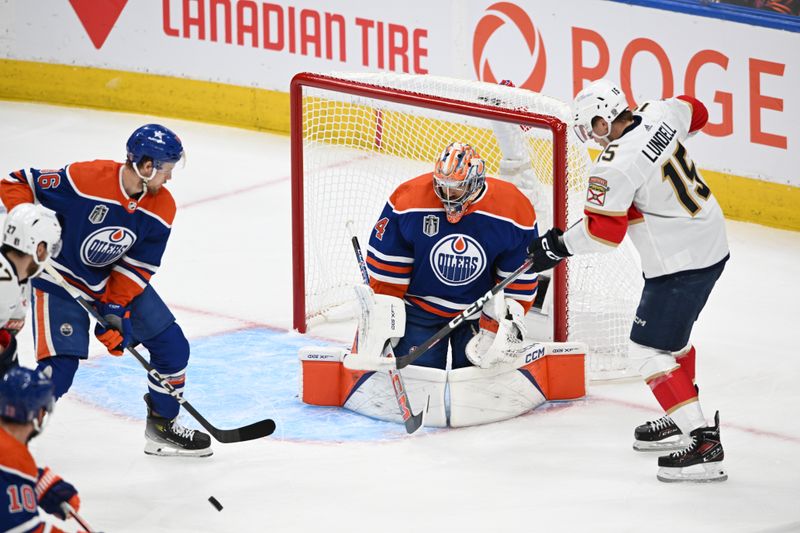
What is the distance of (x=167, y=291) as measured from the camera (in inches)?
256

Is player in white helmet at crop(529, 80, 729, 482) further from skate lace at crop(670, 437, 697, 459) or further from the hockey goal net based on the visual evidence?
the hockey goal net

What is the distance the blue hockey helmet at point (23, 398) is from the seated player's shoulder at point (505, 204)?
6.63 ft

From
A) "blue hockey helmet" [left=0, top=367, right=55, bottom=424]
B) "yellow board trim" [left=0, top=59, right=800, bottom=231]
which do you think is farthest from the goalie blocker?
"yellow board trim" [left=0, top=59, right=800, bottom=231]

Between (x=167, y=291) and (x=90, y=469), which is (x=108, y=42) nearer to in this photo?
(x=167, y=291)

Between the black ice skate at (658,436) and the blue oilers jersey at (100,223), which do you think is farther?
the black ice skate at (658,436)

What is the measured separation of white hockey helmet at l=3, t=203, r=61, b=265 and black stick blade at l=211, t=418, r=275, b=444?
1.02 m

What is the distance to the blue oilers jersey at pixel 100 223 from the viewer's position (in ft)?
14.7

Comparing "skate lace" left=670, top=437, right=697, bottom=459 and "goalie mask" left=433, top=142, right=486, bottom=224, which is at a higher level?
"goalie mask" left=433, top=142, right=486, bottom=224

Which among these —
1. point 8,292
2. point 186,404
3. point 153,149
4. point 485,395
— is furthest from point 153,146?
point 485,395

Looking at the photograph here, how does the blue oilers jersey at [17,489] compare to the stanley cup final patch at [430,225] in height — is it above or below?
below

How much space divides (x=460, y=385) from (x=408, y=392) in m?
0.18

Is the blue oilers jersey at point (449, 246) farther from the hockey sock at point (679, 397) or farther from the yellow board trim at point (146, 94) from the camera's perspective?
the yellow board trim at point (146, 94)

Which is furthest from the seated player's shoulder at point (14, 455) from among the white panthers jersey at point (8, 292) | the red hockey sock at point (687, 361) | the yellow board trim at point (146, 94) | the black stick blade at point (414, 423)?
the yellow board trim at point (146, 94)

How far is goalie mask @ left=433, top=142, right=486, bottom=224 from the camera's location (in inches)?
189
